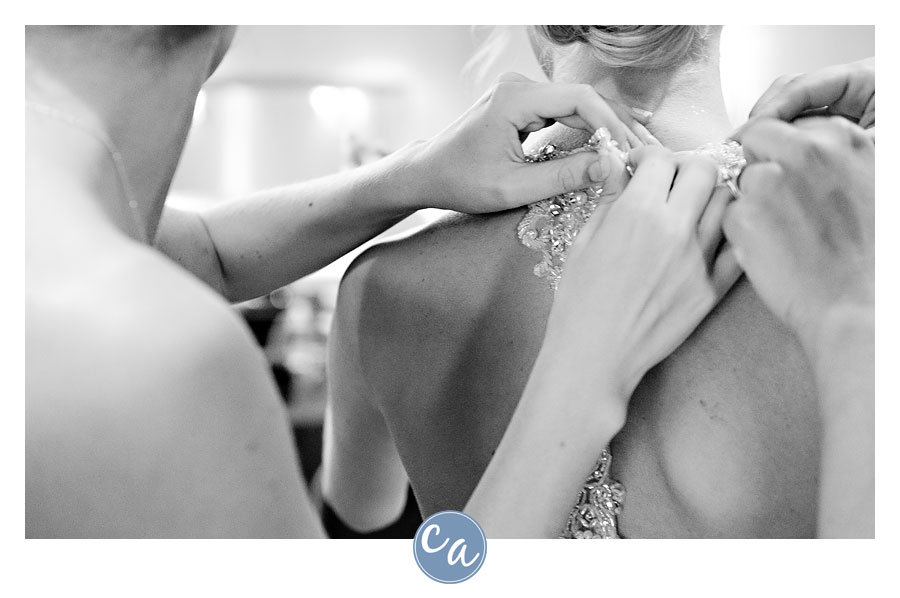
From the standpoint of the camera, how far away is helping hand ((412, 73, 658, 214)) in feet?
2.34

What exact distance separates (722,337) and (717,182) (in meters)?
0.13

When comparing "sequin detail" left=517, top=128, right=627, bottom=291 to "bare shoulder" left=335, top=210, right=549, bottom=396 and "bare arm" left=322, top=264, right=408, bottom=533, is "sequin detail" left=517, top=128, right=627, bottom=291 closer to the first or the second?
"bare shoulder" left=335, top=210, right=549, bottom=396

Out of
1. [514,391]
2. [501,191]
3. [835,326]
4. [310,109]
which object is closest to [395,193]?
[501,191]

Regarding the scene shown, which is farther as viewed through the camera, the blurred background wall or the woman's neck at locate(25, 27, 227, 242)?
the blurred background wall

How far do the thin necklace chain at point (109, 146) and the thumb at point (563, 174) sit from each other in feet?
1.10

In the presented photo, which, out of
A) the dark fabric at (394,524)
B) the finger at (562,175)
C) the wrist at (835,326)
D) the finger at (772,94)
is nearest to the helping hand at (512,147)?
the finger at (562,175)

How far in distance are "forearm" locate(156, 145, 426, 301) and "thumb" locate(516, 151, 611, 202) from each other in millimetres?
164

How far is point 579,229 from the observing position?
0.76 m

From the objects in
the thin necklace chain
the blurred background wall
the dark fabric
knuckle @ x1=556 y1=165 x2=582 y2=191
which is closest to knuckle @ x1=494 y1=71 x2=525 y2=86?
knuckle @ x1=556 y1=165 x2=582 y2=191

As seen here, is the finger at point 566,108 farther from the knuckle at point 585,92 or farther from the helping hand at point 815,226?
the helping hand at point 815,226

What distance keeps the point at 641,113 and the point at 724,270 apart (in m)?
0.22

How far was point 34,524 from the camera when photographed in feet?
1.77

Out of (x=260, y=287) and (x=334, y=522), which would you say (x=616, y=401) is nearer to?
(x=260, y=287)
